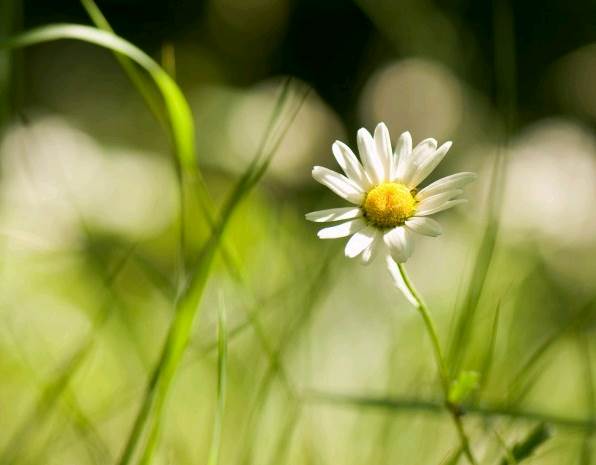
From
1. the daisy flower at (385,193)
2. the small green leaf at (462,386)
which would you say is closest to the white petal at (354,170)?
the daisy flower at (385,193)

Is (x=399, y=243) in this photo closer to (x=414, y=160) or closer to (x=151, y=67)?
(x=414, y=160)

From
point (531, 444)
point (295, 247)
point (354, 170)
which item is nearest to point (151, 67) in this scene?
point (354, 170)

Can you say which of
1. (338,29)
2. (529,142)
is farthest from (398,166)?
(338,29)

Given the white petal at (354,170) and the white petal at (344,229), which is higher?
the white petal at (354,170)

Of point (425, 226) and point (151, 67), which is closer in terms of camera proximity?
point (425, 226)

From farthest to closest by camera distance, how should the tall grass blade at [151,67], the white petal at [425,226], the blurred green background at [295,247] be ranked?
the blurred green background at [295,247], the tall grass blade at [151,67], the white petal at [425,226]

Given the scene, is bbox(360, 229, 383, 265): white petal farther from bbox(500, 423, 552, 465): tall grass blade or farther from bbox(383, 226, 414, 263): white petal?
bbox(500, 423, 552, 465): tall grass blade

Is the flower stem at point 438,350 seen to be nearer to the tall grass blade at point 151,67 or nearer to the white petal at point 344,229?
the white petal at point 344,229
